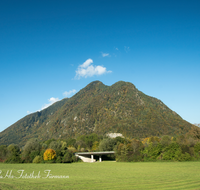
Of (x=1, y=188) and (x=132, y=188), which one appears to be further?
(x=132, y=188)

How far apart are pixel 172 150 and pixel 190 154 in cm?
613

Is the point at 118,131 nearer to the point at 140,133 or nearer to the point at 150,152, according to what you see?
the point at 140,133

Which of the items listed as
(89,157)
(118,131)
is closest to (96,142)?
(89,157)

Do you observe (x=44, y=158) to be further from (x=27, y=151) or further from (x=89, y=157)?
(x=89, y=157)

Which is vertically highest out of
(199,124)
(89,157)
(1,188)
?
(199,124)

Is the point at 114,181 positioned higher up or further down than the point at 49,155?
higher up

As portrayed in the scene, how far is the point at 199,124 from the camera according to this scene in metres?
91.5

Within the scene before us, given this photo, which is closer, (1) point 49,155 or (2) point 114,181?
(2) point 114,181

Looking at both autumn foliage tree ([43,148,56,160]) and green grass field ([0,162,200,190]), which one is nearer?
green grass field ([0,162,200,190])

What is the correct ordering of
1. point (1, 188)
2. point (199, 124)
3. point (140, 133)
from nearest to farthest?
point (1, 188) → point (199, 124) → point (140, 133)

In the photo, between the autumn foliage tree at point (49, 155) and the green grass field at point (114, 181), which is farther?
the autumn foliage tree at point (49, 155)

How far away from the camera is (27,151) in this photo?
78.9 m

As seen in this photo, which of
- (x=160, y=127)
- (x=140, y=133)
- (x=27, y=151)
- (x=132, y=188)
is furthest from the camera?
(x=160, y=127)

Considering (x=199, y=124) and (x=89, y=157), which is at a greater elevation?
(x=199, y=124)
